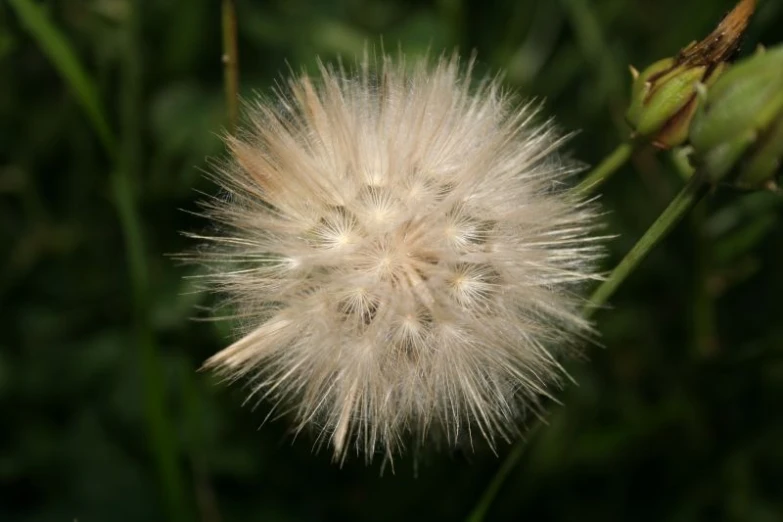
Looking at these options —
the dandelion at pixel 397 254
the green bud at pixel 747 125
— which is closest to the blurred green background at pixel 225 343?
the dandelion at pixel 397 254

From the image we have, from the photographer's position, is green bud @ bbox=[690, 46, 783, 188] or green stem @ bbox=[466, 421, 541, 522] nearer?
green bud @ bbox=[690, 46, 783, 188]

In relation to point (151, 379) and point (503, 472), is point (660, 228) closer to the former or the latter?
point (503, 472)

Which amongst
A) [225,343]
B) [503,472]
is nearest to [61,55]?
[225,343]

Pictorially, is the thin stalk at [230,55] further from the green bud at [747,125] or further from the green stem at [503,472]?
the green bud at [747,125]

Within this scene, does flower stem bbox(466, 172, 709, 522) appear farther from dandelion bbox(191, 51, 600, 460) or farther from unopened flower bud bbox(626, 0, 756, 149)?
unopened flower bud bbox(626, 0, 756, 149)

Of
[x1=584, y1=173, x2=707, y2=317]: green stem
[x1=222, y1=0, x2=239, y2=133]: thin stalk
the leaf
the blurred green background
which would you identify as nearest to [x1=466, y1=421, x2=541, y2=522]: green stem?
[x1=584, y1=173, x2=707, y2=317]: green stem

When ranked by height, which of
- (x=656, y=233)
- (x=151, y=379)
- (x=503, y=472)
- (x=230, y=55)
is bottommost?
(x=503, y=472)

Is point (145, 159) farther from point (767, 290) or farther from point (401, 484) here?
point (767, 290)
